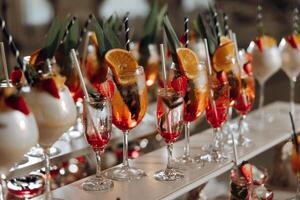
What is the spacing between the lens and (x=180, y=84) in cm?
136

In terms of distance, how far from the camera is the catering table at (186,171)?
125cm

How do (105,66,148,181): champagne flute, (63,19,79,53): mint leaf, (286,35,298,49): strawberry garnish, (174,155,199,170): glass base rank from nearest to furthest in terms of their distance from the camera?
(105,66,148,181): champagne flute, (174,155,199,170): glass base, (63,19,79,53): mint leaf, (286,35,298,49): strawberry garnish

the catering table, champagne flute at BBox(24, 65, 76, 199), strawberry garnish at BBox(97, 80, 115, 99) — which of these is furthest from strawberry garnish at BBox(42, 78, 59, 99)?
the catering table

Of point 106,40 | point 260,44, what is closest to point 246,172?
point 106,40

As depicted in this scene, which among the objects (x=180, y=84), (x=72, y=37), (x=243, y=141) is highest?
(x=72, y=37)

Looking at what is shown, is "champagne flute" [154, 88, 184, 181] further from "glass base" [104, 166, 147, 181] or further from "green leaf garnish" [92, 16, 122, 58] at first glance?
"green leaf garnish" [92, 16, 122, 58]

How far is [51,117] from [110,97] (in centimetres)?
16

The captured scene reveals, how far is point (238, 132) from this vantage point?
1685 mm

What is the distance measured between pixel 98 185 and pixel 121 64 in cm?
28

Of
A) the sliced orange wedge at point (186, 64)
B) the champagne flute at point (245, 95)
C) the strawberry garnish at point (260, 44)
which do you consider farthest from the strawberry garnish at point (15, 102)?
the strawberry garnish at point (260, 44)

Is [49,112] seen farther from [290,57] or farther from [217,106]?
[290,57]

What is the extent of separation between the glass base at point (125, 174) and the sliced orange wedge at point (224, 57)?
1.17 ft

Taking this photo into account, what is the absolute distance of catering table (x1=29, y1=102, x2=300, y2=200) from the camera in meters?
1.25

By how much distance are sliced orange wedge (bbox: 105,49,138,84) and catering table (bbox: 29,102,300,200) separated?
0.80ft
